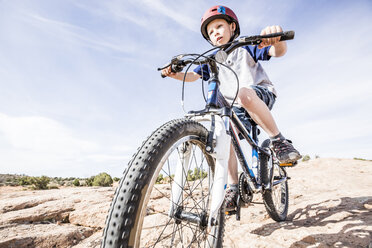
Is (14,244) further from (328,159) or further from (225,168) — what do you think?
(328,159)

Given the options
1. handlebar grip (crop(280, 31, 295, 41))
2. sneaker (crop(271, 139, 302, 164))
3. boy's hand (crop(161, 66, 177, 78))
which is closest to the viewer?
handlebar grip (crop(280, 31, 295, 41))

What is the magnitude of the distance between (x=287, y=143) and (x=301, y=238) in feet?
3.26

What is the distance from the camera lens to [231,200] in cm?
208

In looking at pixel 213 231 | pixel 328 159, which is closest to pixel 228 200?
pixel 213 231

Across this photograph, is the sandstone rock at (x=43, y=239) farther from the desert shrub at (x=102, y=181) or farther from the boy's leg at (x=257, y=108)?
the desert shrub at (x=102, y=181)

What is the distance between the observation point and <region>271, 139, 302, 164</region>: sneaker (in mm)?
2117

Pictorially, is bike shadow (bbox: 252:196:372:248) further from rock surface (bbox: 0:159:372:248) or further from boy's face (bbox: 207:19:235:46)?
boy's face (bbox: 207:19:235:46)

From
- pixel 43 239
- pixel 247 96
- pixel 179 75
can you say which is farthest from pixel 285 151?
pixel 43 239

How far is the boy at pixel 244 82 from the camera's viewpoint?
2.07m

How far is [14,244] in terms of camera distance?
2.29m

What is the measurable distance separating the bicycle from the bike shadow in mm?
351

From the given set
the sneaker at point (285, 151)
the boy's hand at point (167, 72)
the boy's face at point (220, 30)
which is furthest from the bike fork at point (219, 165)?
the boy's face at point (220, 30)

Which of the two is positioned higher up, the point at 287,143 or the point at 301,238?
the point at 287,143

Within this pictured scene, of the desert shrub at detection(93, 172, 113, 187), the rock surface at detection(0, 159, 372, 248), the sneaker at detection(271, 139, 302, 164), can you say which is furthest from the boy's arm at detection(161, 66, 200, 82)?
A: the desert shrub at detection(93, 172, 113, 187)
